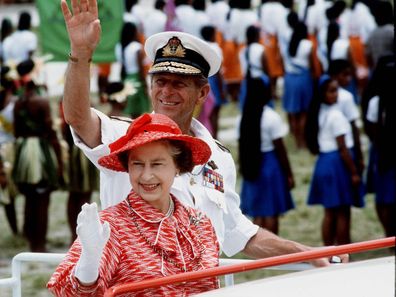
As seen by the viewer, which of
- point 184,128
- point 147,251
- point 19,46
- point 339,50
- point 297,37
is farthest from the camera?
point 19,46

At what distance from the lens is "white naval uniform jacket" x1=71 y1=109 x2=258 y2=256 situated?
4.29m

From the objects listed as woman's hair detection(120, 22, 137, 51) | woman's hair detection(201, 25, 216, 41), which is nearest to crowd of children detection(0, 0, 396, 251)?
woman's hair detection(120, 22, 137, 51)

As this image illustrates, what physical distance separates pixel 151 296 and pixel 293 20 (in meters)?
12.1

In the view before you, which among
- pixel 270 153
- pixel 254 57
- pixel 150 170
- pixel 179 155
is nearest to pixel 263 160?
pixel 270 153

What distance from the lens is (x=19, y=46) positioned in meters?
14.9

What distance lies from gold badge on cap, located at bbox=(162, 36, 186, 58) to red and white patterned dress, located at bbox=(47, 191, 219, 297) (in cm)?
94

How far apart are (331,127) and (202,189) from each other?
15.8 feet

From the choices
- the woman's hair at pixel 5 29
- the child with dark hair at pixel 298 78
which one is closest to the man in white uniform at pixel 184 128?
the child with dark hair at pixel 298 78

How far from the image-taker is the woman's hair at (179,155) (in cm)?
382

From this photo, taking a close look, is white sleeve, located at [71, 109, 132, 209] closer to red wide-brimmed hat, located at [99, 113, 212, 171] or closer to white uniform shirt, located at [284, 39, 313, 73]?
red wide-brimmed hat, located at [99, 113, 212, 171]

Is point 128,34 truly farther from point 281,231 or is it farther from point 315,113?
point 315,113

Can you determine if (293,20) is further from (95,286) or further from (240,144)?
(95,286)

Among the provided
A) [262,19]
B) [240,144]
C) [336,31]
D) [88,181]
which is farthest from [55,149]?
[262,19]

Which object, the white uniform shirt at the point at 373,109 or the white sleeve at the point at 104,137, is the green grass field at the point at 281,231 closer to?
the white uniform shirt at the point at 373,109
